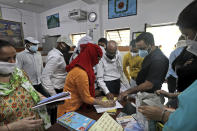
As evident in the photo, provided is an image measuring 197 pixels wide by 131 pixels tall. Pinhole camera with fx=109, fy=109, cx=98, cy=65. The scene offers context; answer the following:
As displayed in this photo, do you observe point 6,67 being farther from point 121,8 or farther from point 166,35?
point 166,35

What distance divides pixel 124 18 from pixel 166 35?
1.58 meters

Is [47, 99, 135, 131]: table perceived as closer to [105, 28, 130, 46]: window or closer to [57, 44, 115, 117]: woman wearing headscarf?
[57, 44, 115, 117]: woman wearing headscarf

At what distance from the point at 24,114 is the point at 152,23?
406 cm

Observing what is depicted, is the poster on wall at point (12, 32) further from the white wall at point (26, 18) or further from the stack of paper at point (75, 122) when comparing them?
the stack of paper at point (75, 122)

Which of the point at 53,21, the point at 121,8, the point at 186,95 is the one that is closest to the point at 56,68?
the point at 186,95

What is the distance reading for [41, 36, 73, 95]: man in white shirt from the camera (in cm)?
177

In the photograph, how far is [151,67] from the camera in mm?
1322

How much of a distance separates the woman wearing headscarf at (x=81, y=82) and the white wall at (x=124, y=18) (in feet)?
10.6

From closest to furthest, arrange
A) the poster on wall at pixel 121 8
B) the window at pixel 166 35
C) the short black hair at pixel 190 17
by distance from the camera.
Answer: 1. the short black hair at pixel 190 17
2. the window at pixel 166 35
3. the poster on wall at pixel 121 8

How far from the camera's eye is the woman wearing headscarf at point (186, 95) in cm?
44

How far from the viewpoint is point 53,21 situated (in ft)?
20.1

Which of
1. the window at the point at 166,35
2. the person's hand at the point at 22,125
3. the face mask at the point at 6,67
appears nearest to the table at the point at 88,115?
the person's hand at the point at 22,125

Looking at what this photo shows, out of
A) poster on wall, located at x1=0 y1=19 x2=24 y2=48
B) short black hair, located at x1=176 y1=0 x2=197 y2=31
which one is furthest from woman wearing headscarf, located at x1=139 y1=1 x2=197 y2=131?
poster on wall, located at x1=0 y1=19 x2=24 y2=48

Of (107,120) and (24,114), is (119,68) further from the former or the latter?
(24,114)
